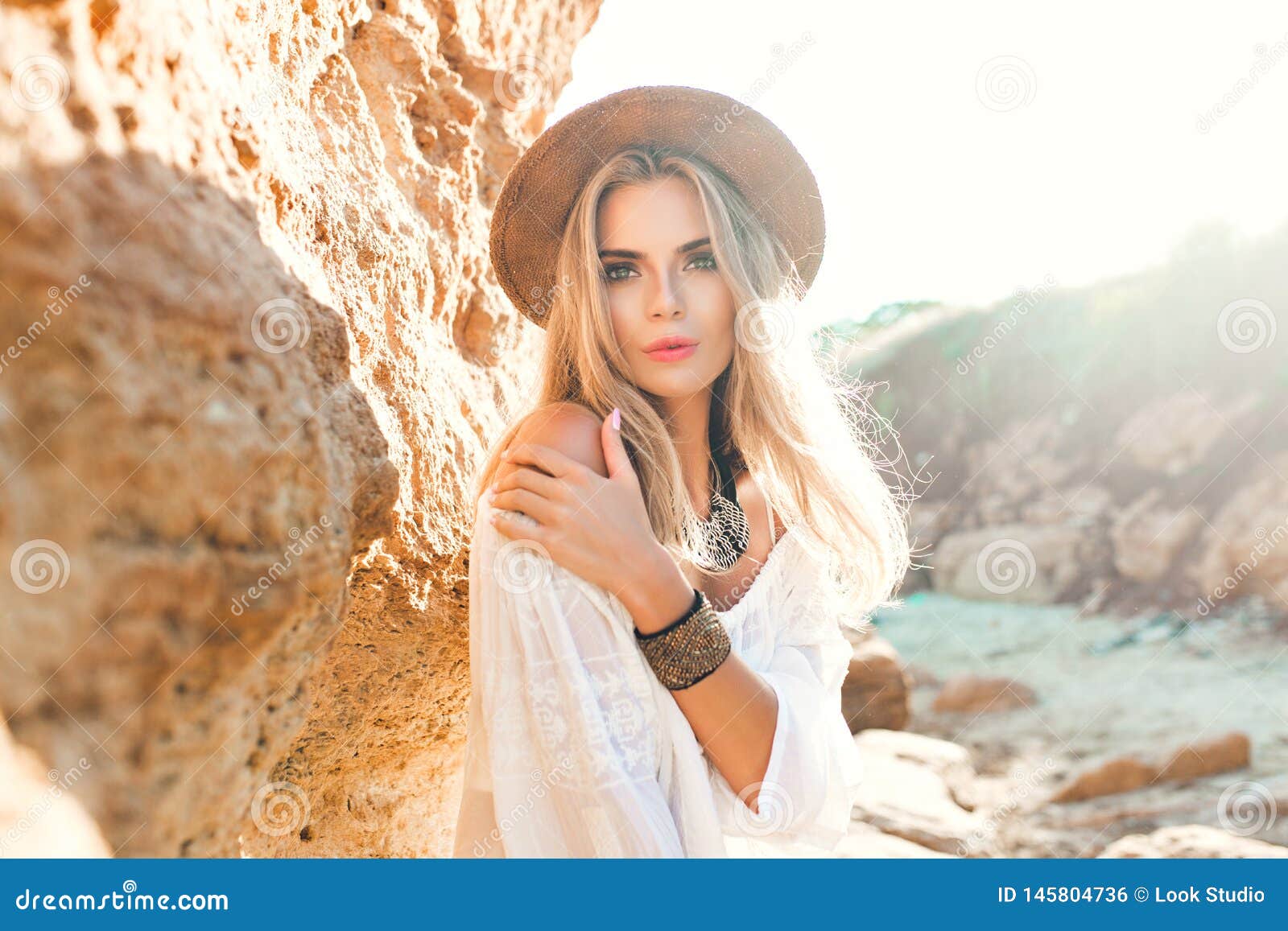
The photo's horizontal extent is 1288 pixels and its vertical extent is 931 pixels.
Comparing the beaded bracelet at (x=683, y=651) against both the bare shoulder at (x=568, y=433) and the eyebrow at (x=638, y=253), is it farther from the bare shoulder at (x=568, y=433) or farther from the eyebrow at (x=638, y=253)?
the eyebrow at (x=638, y=253)

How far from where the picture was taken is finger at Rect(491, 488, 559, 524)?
6.23ft

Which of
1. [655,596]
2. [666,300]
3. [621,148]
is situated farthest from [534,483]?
[621,148]

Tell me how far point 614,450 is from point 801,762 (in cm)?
77

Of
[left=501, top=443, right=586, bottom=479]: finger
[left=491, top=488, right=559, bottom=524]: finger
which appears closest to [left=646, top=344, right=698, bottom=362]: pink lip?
[left=501, top=443, right=586, bottom=479]: finger

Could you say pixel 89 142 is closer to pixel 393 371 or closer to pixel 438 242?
pixel 393 371

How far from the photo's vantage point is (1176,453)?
10250 millimetres

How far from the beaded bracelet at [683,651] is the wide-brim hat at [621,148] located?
1.03m

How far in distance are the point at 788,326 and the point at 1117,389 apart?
10.6 meters

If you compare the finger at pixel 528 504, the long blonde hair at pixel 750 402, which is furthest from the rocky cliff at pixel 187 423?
the long blonde hair at pixel 750 402

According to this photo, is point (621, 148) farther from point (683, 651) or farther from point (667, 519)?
point (683, 651)

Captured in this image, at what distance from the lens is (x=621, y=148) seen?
92.4 inches

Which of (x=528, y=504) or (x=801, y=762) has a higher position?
(x=528, y=504)

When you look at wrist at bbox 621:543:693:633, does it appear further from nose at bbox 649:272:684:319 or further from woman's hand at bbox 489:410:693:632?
nose at bbox 649:272:684:319

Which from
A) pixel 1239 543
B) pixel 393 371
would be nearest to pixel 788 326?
pixel 393 371
